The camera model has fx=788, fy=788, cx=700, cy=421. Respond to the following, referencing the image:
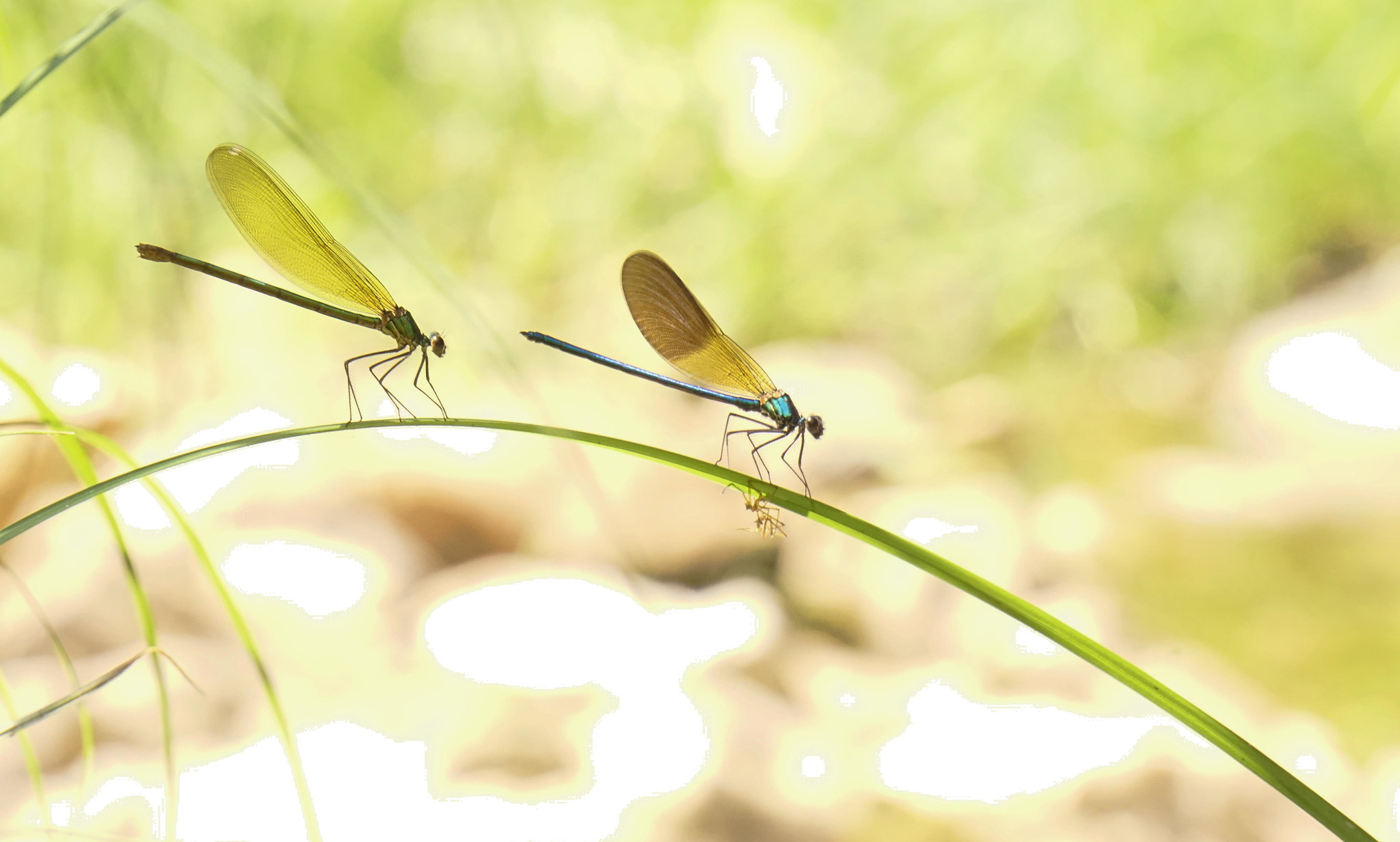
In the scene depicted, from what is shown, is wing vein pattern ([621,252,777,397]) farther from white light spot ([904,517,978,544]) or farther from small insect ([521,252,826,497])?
white light spot ([904,517,978,544])

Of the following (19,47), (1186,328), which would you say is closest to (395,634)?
(19,47)

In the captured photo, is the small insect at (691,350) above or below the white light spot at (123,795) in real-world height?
above

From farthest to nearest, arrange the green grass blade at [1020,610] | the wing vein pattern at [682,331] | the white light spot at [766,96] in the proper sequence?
1. the white light spot at [766,96]
2. the wing vein pattern at [682,331]
3. the green grass blade at [1020,610]

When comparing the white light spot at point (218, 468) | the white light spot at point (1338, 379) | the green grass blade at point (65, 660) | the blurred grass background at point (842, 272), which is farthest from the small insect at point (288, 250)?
the white light spot at point (1338, 379)

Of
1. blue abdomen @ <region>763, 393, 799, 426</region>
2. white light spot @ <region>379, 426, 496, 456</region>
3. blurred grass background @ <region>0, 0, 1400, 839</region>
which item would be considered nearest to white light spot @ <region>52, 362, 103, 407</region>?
blurred grass background @ <region>0, 0, 1400, 839</region>

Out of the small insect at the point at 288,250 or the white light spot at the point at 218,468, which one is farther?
the white light spot at the point at 218,468

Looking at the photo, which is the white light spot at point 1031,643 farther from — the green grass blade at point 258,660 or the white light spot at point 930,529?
the green grass blade at point 258,660

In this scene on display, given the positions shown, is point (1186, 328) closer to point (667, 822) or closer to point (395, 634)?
point (667, 822)

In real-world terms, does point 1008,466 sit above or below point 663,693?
above
